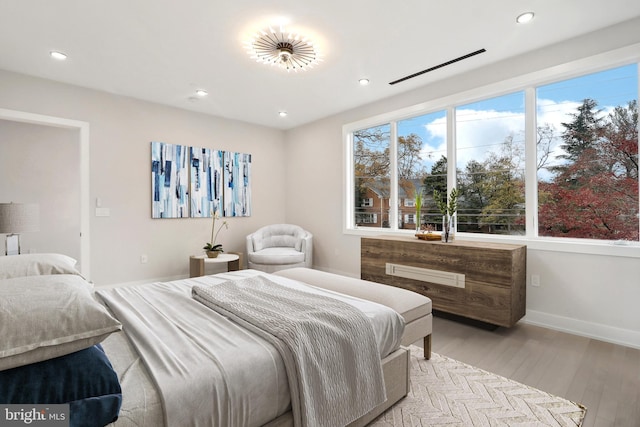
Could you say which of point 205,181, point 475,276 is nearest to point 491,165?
point 475,276

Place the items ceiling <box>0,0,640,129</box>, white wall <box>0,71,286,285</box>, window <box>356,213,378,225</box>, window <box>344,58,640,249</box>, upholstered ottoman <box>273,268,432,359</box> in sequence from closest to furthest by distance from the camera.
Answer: upholstered ottoman <box>273,268,432,359</box>
ceiling <box>0,0,640,129</box>
window <box>344,58,640,249</box>
white wall <box>0,71,286,285</box>
window <box>356,213,378,225</box>

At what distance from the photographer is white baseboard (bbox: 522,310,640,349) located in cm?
252

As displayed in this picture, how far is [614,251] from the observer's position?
2586 mm

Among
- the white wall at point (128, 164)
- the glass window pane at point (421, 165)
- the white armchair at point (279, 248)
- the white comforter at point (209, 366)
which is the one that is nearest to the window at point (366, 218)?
the glass window pane at point (421, 165)

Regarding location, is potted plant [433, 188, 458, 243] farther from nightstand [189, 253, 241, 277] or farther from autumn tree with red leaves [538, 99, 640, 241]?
nightstand [189, 253, 241, 277]

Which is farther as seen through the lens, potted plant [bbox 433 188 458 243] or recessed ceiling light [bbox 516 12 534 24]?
potted plant [bbox 433 188 458 243]

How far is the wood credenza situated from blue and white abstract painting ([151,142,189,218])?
3.12 meters

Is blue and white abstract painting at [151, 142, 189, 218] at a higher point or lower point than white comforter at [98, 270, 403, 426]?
higher

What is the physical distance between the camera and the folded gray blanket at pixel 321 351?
4.02 feet

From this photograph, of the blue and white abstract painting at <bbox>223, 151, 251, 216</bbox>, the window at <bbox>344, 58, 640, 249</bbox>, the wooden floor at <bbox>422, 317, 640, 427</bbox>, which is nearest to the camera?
the wooden floor at <bbox>422, 317, 640, 427</bbox>

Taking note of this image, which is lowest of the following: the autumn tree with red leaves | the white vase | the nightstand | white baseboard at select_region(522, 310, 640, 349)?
white baseboard at select_region(522, 310, 640, 349)

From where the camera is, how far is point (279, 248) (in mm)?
5070

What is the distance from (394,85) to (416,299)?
2.78m

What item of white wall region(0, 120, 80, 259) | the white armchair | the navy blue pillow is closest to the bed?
the navy blue pillow
